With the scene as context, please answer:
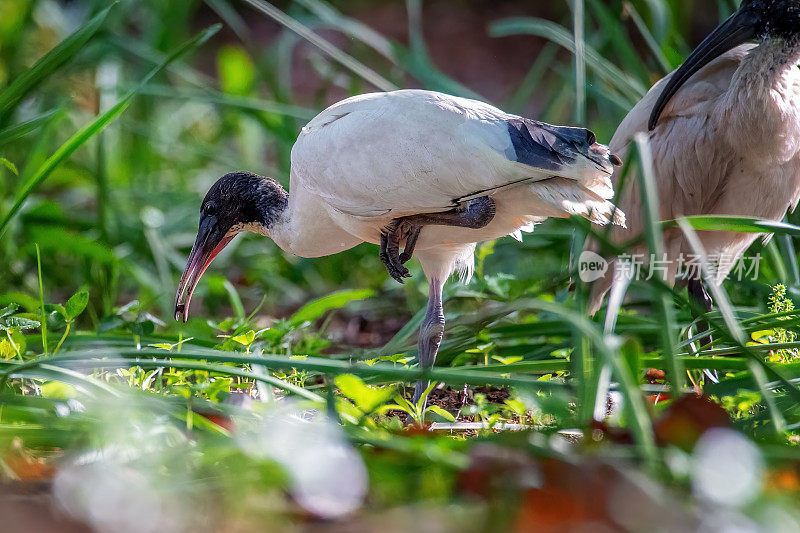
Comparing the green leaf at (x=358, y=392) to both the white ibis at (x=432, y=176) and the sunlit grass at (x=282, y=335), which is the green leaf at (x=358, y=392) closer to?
the sunlit grass at (x=282, y=335)

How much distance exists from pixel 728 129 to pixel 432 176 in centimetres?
99

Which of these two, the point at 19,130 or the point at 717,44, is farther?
the point at 717,44

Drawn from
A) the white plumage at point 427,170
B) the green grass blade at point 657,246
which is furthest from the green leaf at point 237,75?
the green grass blade at point 657,246

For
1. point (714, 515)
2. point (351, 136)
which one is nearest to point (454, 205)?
point (351, 136)

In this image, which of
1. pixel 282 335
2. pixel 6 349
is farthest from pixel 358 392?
pixel 6 349

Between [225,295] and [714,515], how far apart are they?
284cm

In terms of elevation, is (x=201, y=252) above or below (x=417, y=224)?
below

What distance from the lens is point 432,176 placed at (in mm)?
2033

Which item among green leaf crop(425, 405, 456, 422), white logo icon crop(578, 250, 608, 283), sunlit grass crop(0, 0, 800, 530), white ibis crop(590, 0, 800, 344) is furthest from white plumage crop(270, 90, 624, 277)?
white ibis crop(590, 0, 800, 344)

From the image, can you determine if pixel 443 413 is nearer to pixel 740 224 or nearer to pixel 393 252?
pixel 393 252

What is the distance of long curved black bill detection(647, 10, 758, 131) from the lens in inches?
98.0

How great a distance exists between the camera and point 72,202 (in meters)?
4.62

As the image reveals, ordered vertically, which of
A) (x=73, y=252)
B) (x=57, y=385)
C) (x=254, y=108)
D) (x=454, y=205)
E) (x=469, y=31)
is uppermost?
(x=469, y=31)

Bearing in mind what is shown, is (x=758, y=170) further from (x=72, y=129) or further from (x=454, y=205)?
(x=72, y=129)
